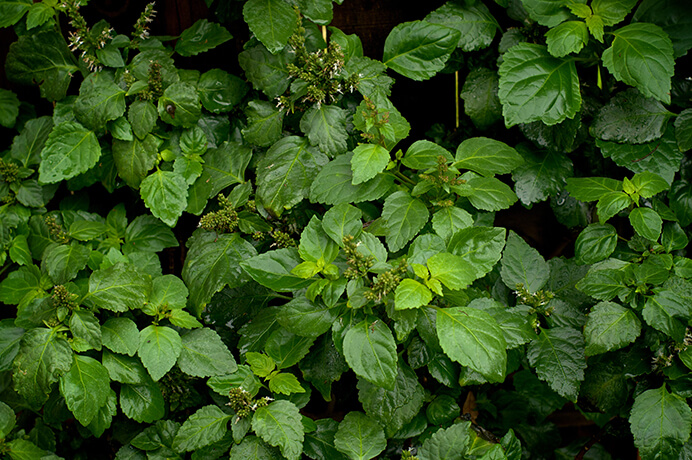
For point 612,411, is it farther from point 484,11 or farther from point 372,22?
point 372,22

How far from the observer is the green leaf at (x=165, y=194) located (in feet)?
6.40

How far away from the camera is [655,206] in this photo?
1904 millimetres

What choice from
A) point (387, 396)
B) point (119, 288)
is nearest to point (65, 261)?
point (119, 288)

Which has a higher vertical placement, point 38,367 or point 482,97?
point 482,97

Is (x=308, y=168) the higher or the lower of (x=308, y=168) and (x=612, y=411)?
the higher

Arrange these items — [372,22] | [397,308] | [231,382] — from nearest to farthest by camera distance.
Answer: [397,308] < [231,382] < [372,22]

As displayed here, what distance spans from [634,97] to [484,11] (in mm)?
611

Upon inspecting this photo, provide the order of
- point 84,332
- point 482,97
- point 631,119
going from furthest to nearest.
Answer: point 482,97, point 631,119, point 84,332

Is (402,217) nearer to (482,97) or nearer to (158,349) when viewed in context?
(482,97)

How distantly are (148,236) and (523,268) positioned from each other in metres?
1.36

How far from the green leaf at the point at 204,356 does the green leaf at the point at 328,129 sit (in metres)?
0.72

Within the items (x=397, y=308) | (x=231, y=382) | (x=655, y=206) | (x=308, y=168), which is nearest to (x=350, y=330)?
(x=397, y=308)

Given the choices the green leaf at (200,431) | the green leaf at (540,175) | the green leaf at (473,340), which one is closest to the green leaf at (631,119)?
the green leaf at (540,175)

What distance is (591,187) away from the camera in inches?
74.1
